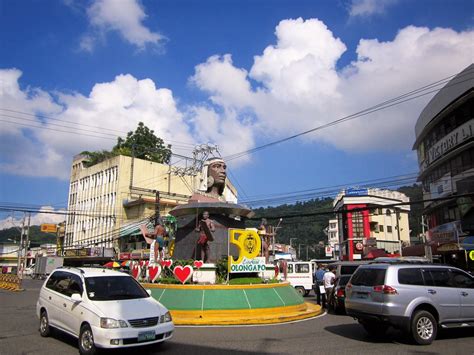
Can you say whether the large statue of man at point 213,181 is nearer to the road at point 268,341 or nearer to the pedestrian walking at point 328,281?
the pedestrian walking at point 328,281

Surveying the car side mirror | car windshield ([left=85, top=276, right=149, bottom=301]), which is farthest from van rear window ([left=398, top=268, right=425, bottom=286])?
the car side mirror

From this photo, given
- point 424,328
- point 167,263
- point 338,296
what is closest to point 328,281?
point 338,296

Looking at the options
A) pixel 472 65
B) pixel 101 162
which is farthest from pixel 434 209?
pixel 101 162

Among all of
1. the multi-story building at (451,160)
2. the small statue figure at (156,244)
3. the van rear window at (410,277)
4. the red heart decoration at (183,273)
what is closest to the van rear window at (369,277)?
the van rear window at (410,277)

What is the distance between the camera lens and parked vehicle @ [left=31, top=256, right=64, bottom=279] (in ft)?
169

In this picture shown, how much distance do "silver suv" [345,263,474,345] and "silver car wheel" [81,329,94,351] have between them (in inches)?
244

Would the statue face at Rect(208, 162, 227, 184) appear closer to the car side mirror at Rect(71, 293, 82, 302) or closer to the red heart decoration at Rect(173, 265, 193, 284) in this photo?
the red heart decoration at Rect(173, 265, 193, 284)

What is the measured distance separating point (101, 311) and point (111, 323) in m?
0.41

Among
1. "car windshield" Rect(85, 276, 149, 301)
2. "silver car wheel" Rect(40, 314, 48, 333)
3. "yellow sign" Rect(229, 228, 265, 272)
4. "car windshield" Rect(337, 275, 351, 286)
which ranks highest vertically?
"yellow sign" Rect(229, 228, 265, 272)

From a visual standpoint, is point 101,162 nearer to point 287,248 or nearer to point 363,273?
point 287,248

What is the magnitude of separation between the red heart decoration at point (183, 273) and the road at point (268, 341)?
8.73ft

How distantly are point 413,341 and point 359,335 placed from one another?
162 cm

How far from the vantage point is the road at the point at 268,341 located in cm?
846

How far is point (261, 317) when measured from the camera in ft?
41.8
